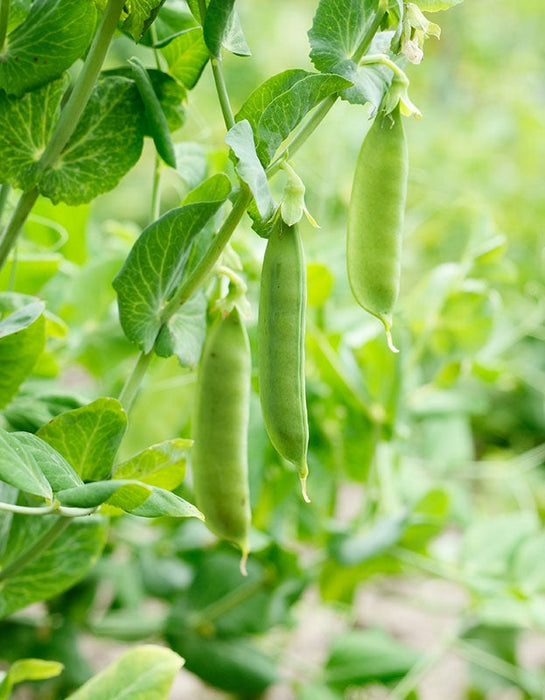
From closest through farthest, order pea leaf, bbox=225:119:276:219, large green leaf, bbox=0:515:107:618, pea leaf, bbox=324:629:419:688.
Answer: pea leaf, bbox=225:119:276:219
large green leaf, bbox=0:515:107:618
pea leaf, bbox=324:629:419:688

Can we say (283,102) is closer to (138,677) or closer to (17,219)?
(17,219)

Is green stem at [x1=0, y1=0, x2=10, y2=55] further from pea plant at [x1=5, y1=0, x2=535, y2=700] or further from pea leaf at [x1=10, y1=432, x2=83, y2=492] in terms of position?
pea leaf at [x1=10, y1=432, x2=83, y2=492]

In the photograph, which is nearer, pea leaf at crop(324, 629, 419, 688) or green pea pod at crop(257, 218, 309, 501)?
green pea pod at crop(257, 218, 309, 501)

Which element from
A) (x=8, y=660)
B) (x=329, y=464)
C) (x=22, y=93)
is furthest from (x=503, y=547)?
(x=22, y=93)

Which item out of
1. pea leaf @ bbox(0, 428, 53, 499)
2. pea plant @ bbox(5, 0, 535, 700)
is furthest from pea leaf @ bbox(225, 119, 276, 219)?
pea leaf @ bbox(0, 428, 53, 499)

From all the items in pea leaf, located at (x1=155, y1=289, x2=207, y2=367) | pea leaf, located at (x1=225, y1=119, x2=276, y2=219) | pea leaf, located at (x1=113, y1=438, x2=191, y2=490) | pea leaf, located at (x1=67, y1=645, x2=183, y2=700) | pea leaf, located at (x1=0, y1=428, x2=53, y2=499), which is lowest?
pea leaf, located at (x1=67, y1=645, x2=183, y2=700)

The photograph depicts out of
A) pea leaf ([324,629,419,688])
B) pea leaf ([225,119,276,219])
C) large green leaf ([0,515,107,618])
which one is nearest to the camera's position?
pea leaf ([225,119,276,219])

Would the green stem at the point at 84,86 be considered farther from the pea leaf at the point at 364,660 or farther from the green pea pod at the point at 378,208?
the pea leaf at the point at 364,660
